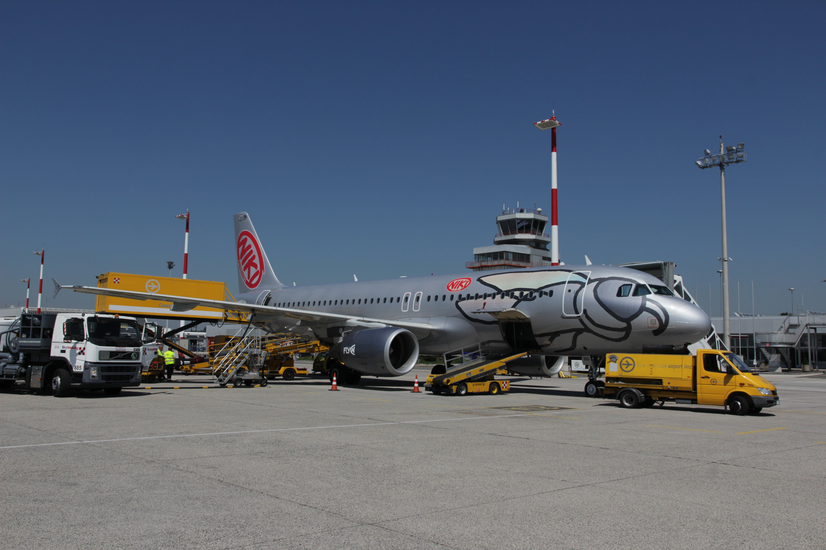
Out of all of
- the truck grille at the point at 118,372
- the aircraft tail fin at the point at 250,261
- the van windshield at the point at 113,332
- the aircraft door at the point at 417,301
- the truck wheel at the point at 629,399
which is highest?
the aircraft tail fin at the point at 250,261

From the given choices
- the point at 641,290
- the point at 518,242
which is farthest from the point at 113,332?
the point at 518,242

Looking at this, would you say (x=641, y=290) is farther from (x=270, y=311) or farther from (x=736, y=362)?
(x=270, y=311)

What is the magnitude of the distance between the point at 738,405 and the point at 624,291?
4643mm

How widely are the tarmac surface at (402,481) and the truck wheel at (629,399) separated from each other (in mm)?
2640

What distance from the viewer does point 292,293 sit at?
101 ft

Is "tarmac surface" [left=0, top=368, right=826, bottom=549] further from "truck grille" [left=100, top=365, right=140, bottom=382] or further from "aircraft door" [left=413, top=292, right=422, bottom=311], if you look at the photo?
"aircraft door" [left=413, top=292, right=422, bottom=311]

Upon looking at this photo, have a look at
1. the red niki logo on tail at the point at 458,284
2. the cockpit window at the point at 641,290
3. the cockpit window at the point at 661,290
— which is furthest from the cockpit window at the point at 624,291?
the red niki logo on tail at the point at 458,284

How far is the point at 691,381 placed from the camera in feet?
51.0

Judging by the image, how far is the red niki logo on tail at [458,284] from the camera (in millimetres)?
22641

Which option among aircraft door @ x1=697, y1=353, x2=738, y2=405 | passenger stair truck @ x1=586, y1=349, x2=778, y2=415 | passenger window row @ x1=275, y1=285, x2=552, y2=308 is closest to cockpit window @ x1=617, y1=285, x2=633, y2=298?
passenger window row @ x1=275, y1=285, x2=552, y2=308

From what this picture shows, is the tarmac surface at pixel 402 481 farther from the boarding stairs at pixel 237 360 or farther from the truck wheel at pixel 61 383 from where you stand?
the boarding stairs at pixel 237 360

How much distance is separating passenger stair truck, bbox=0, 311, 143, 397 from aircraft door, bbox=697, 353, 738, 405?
14560 mm

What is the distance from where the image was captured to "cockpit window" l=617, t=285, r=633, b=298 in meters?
18.5

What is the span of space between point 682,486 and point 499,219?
8162 cm
